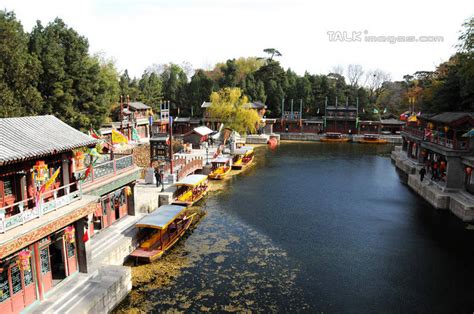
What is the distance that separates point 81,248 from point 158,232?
258 inches

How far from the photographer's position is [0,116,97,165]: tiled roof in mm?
13921

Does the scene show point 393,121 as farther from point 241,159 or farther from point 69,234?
point 69,234

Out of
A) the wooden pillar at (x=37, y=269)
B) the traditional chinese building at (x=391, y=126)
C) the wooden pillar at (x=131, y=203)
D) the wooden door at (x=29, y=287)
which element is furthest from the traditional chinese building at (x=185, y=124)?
the wooden door at (x=29, y=287)

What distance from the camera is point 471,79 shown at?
35406mm

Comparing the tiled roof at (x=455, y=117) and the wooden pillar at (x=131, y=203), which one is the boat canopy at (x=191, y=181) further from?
the tiled roof at (x=455, y=117)

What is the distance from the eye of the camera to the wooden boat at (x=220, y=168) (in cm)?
4078

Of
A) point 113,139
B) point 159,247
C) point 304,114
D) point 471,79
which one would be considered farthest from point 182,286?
point 304,114

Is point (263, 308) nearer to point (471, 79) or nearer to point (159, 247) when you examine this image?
point (159, 247)

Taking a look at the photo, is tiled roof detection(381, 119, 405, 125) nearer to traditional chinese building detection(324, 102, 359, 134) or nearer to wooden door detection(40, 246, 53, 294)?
traditional chinese building detection(324, 102, 359, 134)

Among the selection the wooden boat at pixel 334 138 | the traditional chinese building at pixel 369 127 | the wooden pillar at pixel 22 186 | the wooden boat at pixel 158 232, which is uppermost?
the wooden pillar at pixel 22 186

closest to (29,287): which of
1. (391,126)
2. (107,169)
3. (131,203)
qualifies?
(107,169)

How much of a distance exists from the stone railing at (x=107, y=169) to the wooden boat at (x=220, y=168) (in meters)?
17.0

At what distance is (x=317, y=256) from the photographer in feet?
71.6

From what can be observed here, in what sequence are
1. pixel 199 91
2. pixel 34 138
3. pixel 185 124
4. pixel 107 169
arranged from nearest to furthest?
pixel 34 138 → pixel 107 169 → pixel 185 124 → pixel 199 91
